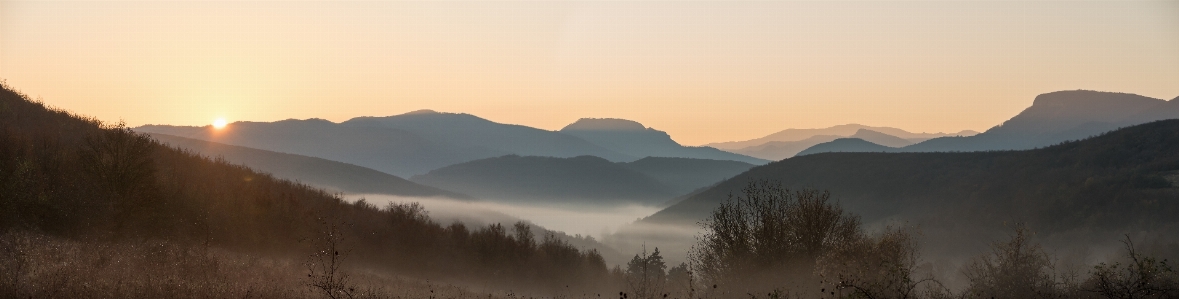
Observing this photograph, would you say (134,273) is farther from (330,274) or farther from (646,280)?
(646,280)

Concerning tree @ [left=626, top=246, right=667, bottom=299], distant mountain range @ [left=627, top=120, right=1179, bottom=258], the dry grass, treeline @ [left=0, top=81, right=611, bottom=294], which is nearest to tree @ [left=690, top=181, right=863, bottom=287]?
tree @ [left=626, top=246, right=667, bottom=299]

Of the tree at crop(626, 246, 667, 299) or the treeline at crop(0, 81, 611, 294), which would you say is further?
the treeline at crop(0, 81, 611, 294)

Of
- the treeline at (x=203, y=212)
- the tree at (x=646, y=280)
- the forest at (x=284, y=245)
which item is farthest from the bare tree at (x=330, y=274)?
the tree at (x=646, y=280)

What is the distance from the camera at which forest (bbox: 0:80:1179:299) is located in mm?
14758

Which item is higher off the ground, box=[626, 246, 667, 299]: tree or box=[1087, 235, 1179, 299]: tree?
box=[1087, 235, 1179, 299]: tree

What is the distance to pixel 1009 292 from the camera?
2984 cm

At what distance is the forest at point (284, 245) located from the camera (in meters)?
14.8

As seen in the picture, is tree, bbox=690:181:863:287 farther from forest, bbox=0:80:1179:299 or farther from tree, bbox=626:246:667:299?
tree, bbox=626:246:667:299

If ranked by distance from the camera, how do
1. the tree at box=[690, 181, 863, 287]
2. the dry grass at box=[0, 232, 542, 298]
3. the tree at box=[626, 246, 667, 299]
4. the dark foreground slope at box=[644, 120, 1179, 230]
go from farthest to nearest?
the dark foreground slope at box=[644, 120, 1179, 230]
the tree at box=[690, 181, 863, 287]
the tree at box=[626, 246, 667, 299]
the dry grass at box=[0, 232, 542, 298]

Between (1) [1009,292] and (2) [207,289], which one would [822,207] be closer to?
(1) [1009,292]

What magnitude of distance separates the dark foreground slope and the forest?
311 feet

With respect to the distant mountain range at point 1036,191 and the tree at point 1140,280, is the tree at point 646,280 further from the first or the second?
the distant mountain range at point 1036,191

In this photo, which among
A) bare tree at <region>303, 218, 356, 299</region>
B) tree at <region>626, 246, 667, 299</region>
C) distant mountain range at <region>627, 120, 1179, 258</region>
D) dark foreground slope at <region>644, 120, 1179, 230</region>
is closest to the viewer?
bare tree at <region>303, 218, 356, 299</region>

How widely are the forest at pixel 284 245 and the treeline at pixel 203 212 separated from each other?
78 millimetres
